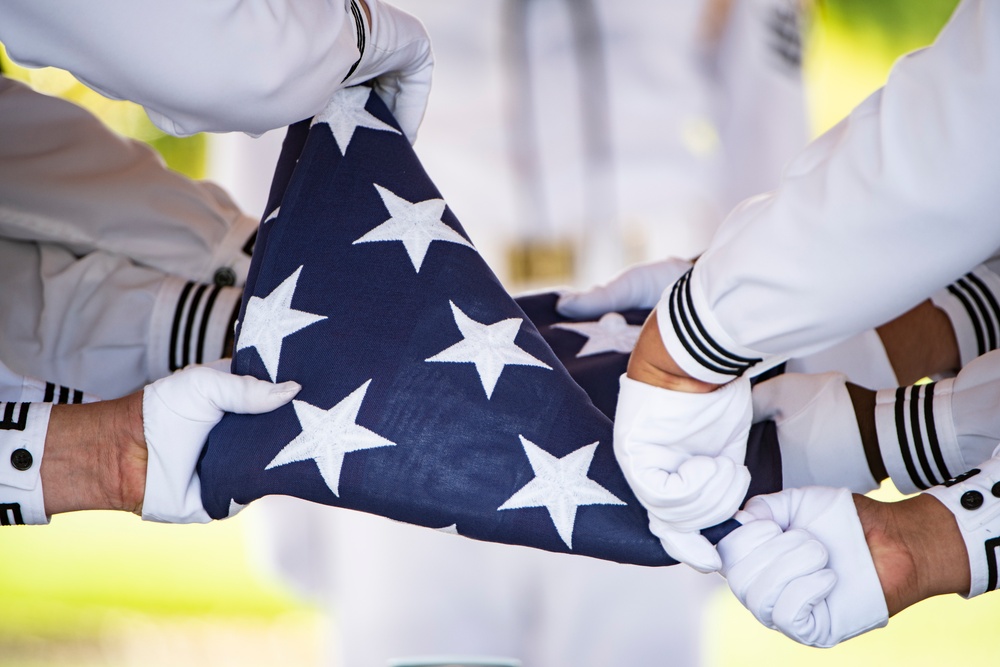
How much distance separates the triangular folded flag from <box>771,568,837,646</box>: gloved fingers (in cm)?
5

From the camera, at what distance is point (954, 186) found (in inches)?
15.8

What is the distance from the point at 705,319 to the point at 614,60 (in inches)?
47.2

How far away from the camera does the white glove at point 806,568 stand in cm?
49

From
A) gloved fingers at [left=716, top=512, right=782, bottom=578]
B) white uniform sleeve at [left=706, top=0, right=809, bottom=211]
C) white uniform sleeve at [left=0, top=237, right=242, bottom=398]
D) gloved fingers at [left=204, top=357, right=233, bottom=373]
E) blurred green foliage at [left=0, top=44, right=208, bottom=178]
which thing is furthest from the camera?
blurred green foliage at [left=0, top=44, right=208, bottom=178]

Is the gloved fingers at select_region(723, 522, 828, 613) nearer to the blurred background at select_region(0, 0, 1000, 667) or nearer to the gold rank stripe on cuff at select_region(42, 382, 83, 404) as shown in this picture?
the gold rank stripe on cuff at select_region(42, 382, 83, 404)

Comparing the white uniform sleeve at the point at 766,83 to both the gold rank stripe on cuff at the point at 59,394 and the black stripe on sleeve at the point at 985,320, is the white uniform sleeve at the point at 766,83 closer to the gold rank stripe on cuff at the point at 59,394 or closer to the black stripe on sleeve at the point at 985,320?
the black stripe on sleeve at the point at 985,320

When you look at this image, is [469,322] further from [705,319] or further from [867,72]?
[867,72]

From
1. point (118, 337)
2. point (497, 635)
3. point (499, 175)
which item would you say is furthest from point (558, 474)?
point (499, 175)

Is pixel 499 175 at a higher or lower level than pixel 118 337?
higher

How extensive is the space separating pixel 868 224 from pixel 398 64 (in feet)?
1.25

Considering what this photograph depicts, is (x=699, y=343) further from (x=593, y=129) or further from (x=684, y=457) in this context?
(x=593, y=129)

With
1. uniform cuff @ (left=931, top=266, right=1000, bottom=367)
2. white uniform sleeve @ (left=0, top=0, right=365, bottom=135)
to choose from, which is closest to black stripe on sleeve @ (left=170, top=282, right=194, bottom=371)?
white uniform sleeve @ (left=0, top=0, right=365, bottom=135)

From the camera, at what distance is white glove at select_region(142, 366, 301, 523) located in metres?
0.55

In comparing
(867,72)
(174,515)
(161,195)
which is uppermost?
(867,72)
